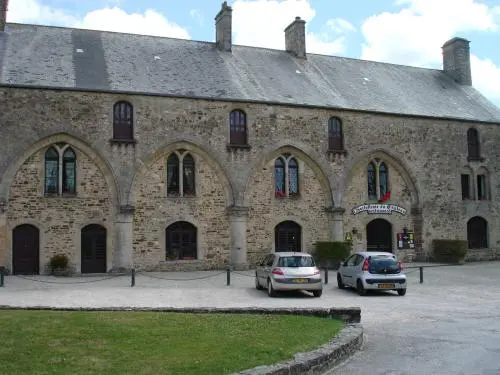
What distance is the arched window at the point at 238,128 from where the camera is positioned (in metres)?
26.0

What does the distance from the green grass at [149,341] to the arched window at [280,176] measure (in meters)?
15.6

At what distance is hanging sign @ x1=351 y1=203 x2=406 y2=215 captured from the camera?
92.1 ft

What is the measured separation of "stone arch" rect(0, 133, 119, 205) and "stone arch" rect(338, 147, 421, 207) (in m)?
10.8

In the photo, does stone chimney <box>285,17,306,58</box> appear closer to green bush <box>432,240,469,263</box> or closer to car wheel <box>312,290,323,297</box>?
green bush <box>432,240,469,263</box>

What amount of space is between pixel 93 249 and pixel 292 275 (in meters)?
10.5

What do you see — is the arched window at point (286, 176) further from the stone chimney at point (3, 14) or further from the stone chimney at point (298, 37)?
the stone chimney at point (3, 14)

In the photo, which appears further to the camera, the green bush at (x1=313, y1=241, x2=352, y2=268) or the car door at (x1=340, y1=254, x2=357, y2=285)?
the green bush at (x1=313, y1=241, x2=352, y2=268)

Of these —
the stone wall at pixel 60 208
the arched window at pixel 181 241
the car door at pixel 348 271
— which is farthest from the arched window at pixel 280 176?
the car door at pixel 348 271

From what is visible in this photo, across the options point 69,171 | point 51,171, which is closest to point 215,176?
point 69,171

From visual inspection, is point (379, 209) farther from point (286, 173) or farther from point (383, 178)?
point (286, 173)

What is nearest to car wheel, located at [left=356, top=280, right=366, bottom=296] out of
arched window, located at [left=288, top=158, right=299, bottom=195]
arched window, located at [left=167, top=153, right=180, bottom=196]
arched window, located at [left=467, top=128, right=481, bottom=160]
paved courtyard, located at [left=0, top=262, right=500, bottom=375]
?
paved courtyard, located at [left=0, top=262, right=500, bottom=375]

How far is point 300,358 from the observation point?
816 cm

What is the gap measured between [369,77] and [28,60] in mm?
18235

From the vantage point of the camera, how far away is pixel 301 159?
2728 centimetres
